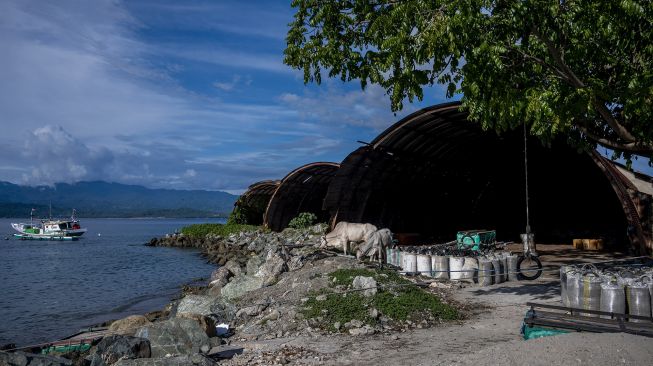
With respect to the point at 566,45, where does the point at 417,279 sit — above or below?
below

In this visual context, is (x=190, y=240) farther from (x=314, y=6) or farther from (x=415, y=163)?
(x=314, y=6)

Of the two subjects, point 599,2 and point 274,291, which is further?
point 274,291

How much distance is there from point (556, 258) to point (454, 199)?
16.7 metres

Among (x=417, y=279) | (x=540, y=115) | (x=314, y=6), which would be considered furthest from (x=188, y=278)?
(x=540, y=115)

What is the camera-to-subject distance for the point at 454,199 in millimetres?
40219

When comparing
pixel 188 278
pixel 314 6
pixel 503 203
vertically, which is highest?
pixel 314 6

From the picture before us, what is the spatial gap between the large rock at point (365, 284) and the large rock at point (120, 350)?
5672 millimetres

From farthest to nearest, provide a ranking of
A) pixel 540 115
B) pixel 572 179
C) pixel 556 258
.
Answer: pixel 572 179, pixel 556 258, pixel 540 115

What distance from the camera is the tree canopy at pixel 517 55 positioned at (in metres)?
9.82

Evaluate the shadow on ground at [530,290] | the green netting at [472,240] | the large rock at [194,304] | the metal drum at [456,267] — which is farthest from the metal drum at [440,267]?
the large rock at [194,304]

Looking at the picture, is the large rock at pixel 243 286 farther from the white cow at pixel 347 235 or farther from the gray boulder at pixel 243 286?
the white cow at pixel 347 235

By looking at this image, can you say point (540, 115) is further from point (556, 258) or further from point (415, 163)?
point (415, 163)

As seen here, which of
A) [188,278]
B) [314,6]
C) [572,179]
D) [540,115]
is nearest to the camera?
[540,115]

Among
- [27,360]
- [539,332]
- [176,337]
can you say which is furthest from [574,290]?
[27,360]
